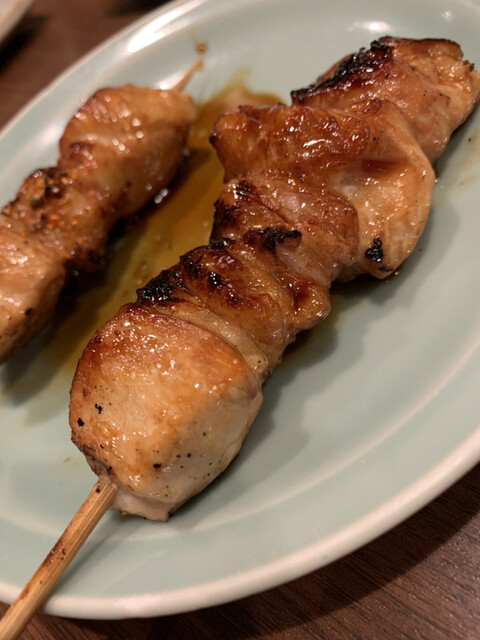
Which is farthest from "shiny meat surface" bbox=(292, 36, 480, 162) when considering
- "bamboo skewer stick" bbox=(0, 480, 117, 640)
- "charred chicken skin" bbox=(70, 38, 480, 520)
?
"bamboo skewer stick" bbox=(0, 480, 117, 640)

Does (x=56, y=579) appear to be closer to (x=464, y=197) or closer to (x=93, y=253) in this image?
(x=93, y=253)

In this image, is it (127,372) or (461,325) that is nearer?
(127,372)

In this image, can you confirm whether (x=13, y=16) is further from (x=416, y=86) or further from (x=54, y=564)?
(x=54, y=564)

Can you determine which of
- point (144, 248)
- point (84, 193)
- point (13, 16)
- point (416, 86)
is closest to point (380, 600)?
point (416, 86)

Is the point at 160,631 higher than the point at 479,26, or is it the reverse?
the point at 479,26

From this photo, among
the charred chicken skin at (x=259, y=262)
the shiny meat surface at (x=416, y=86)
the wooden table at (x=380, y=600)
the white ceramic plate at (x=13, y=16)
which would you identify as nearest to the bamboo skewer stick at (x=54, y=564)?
the charred chicken skin at (x=259, y=262)

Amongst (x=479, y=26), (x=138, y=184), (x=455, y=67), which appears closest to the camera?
(x=455, y=67)

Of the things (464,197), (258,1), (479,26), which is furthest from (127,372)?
(258,1)

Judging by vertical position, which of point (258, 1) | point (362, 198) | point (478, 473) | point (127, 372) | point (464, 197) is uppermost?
point (258, 1)
